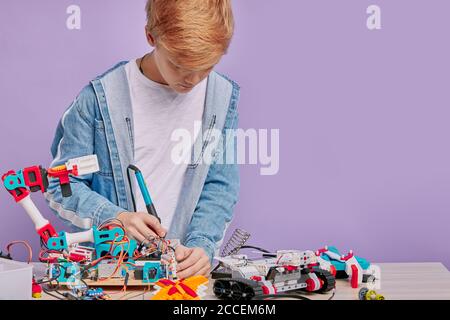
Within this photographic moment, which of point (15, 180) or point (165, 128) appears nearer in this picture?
point (15, 180)

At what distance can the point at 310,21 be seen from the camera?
175 cm

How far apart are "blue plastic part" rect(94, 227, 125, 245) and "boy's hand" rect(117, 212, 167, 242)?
53 mm

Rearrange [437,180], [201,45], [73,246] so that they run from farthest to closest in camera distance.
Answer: [437,180]
[201,45]
[73,246]

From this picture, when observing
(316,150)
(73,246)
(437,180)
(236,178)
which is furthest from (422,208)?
(73,246)

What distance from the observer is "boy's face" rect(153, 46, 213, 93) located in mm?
1220

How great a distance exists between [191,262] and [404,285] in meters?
0.36

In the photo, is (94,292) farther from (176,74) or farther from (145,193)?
(176,74)

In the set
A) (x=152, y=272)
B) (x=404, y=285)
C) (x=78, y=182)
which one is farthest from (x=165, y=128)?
(x=404, y=285)

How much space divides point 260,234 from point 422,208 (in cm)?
43

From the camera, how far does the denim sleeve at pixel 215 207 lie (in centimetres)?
129

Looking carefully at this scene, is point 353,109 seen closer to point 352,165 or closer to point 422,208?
point 352,165

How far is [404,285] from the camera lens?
112 cm

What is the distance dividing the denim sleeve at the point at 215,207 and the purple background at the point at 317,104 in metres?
0.34
